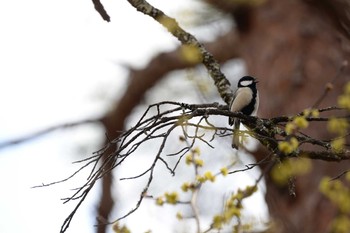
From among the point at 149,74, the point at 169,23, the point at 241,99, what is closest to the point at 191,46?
the point at 169,23

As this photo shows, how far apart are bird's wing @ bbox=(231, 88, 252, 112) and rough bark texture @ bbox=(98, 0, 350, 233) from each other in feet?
3.01

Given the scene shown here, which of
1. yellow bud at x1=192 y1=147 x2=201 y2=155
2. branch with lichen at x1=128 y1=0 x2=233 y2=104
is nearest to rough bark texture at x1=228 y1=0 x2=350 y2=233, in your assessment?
branch with lichen at x1=128 y1=0 x2=233 y2=104

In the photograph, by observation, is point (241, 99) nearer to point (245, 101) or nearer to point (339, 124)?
point (245, 101)

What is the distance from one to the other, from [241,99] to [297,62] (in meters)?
1.54

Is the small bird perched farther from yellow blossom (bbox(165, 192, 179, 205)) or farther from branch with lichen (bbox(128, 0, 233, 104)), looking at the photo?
yellow blossom (bbox(165, 192, 179, 205))

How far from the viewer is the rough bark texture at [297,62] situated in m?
3.93

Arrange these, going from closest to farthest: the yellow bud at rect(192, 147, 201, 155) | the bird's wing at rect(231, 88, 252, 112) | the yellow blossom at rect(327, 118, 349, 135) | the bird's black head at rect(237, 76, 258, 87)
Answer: the yellow blossom at rect(327, 118, 349, 135) < the yellow bud at rect(192, 147, 201, 155) < the bird's wing at rect(231, 88, 252, 112) < the bird's black head at rect(237, 76, 258, 87)

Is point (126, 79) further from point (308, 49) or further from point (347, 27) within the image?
point (347, 27)

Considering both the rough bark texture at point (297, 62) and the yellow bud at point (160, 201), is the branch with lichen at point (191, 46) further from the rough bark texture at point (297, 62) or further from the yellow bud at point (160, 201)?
the rough bark texture at point (297, 62)

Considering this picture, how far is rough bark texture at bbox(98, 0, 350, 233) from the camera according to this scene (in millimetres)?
3926

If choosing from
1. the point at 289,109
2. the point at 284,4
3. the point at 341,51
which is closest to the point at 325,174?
the point at 289,109

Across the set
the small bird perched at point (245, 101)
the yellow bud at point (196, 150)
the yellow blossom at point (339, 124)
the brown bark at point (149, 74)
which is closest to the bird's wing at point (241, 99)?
the small bird perched at point (245, 101)

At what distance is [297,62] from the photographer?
433 centimetres

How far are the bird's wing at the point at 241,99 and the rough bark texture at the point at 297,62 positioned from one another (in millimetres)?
919
